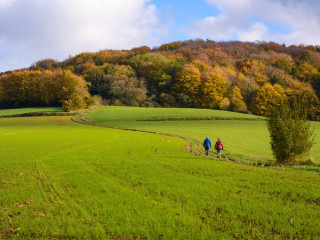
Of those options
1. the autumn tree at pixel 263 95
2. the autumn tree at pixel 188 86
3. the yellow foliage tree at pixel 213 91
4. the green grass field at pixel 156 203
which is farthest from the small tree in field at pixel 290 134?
the autumn tree at pixel 188 86

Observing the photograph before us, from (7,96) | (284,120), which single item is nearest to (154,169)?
(284,120)

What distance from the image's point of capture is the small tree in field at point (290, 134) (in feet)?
71.5

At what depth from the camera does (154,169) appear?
16719 mm

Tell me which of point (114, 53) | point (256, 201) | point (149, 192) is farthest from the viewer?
point (114, 53)

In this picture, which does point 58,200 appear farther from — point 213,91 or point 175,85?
point 175,85

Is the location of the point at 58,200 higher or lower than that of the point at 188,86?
lower

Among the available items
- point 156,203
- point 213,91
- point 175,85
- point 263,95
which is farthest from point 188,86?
point 156,203

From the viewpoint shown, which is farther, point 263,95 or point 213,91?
point 213,91

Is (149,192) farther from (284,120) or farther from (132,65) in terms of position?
(132,65)

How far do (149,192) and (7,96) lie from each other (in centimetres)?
11119

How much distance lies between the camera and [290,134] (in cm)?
2183

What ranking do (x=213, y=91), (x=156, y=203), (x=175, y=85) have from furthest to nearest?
(x=175, y=85) → (x=213, y=91) → (x=156, y=203)

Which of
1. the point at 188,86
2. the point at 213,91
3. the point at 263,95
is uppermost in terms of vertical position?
the point at 188,86

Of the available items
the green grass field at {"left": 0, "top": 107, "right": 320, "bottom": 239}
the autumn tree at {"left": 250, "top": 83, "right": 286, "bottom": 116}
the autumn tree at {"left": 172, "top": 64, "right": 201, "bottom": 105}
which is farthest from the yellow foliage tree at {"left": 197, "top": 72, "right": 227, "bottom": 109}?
the green grass field at {"left": 0, "top": 107, "right": 320, "bottom": 239}
